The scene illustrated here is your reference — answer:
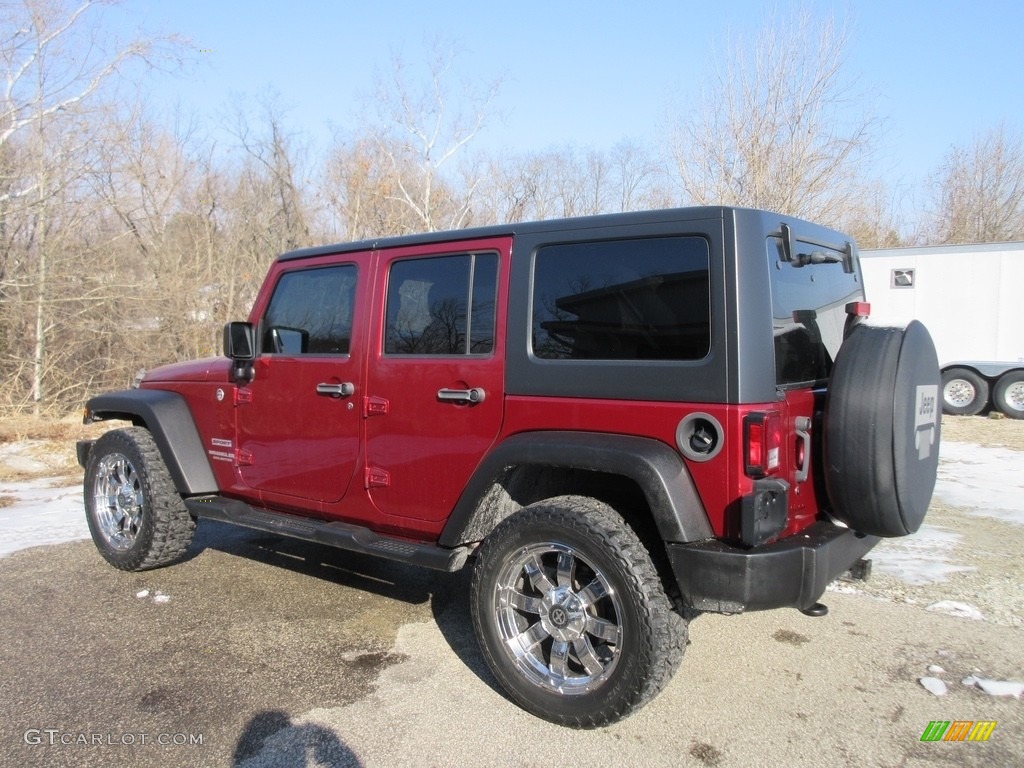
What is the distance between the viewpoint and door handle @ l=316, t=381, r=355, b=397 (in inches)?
155

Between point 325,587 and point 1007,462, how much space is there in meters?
7.96

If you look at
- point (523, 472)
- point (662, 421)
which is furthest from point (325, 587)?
point (662, 421)

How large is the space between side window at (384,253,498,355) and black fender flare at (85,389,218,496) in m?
1.74

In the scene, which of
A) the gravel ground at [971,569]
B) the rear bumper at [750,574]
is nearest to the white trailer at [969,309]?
the gravel ground at [971,569]

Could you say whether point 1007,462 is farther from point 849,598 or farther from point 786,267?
point 786,267

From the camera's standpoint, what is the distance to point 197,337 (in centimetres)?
1689

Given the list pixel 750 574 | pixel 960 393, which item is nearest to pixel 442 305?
pixel 750 574

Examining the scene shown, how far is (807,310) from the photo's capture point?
3.31 m

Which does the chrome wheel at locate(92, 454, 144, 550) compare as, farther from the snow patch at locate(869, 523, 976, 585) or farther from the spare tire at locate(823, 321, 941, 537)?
the snow patch at locate(869, 523, 976, 585)

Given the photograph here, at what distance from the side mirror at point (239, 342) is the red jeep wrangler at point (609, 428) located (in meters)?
0.41

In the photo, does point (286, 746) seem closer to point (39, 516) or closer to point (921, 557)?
point (921, 557)

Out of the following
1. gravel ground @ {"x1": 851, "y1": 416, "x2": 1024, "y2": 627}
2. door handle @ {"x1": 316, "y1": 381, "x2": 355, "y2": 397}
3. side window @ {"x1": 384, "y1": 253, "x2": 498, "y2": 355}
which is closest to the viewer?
side window @ {"x1": 384, "y1": 253, "x2": 498, "y2": 355}

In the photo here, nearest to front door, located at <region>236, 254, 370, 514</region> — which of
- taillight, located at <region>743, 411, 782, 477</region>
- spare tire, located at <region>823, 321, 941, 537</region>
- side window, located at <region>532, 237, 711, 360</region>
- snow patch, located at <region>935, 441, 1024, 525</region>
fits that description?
side window, located at <region>532, 237, 711, 360</region>

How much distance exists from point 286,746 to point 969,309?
48.4 ft
